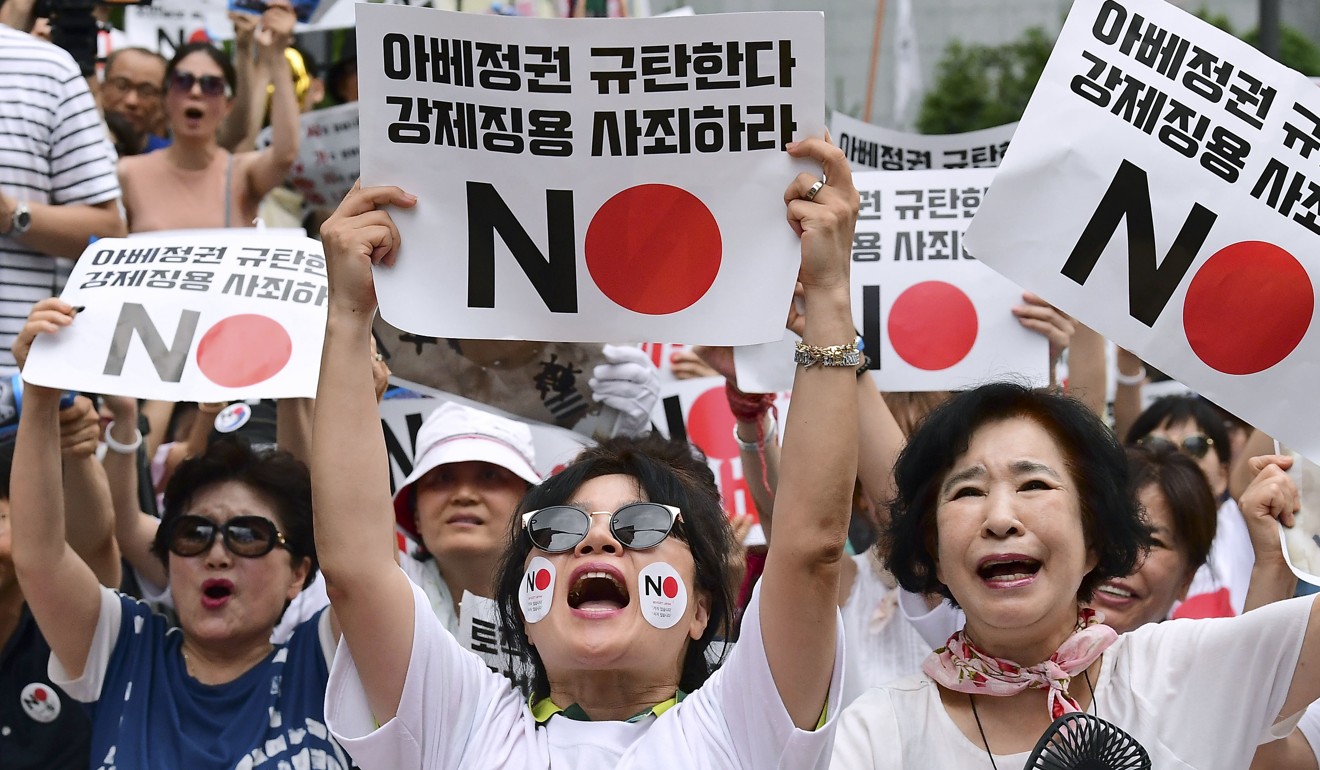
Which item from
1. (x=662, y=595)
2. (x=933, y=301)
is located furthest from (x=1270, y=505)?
(x=662, y=595)

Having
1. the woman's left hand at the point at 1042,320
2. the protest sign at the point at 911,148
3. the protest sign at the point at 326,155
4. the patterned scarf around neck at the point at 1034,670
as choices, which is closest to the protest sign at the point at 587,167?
the patterned scarf around neck at the point at 1034,670

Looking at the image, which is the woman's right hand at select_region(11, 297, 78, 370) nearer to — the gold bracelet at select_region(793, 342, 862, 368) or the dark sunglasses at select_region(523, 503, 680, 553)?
the dark sunglasses at select_region(523, 503, 680, 553)

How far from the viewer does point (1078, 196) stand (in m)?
3.35

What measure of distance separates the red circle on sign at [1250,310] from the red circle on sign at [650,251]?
3.42ft

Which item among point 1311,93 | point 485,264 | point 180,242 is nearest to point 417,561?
point 180,242

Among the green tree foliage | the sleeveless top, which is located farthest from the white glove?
the green tree foliage

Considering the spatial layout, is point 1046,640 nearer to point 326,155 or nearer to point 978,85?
point 326,155

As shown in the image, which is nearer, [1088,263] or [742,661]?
[742,661]

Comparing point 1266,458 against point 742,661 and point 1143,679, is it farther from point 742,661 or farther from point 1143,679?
point 742,661

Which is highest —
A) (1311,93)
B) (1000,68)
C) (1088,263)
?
(1311,93)

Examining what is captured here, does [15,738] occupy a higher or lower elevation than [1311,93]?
lower

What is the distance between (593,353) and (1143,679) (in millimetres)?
1947

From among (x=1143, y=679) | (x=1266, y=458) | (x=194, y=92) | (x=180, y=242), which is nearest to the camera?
(x=1143, y=679)

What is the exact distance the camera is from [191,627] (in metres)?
3.79
